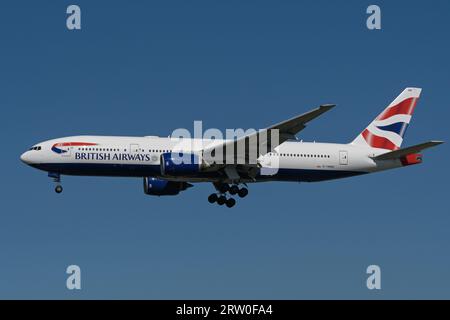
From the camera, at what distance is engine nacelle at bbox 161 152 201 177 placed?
171 ft

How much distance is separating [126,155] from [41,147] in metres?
5.07

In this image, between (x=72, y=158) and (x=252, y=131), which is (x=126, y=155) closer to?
(x=72, y=158)

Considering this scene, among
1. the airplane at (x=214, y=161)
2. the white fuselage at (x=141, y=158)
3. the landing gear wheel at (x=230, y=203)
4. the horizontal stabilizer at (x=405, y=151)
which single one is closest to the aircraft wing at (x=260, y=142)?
the airplane at (x=214, y=161)

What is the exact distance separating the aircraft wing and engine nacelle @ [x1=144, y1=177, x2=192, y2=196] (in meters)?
6.11

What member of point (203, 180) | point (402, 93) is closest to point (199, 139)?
point (203, 180)

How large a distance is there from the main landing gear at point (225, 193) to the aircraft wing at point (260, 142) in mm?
2829

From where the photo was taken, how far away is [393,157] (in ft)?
189

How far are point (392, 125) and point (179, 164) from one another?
1628cm

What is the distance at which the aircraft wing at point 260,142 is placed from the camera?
49.7 meters

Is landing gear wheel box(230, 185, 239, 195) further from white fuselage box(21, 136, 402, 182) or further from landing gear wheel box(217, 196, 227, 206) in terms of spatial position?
white fuselage box(21, 136, 402, 182)

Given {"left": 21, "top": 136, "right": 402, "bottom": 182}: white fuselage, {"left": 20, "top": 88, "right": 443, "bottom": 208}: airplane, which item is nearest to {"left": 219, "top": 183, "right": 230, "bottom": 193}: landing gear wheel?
{"left": 20, "top": 88, "right": 443, "bottom": 208}: airplane

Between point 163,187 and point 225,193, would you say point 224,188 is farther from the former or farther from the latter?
point 163,187

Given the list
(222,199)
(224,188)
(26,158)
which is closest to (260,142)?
(224,188)

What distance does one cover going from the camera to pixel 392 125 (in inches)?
2418
